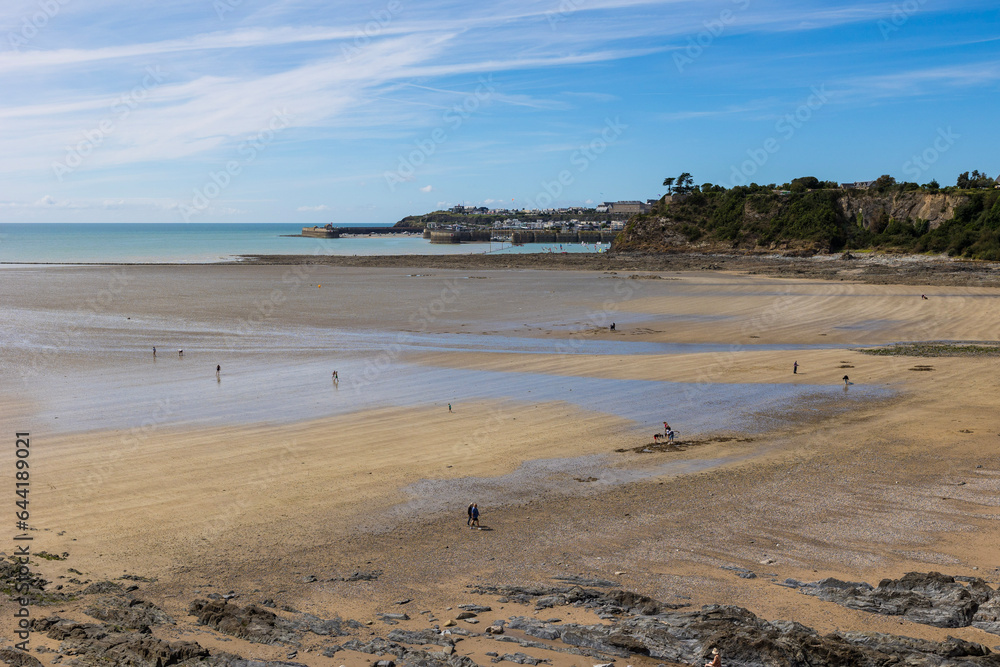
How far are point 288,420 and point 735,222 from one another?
101013 mm

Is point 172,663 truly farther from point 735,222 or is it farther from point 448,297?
point 735,222

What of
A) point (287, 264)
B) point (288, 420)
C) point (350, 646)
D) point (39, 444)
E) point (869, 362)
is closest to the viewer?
point (350, 646)

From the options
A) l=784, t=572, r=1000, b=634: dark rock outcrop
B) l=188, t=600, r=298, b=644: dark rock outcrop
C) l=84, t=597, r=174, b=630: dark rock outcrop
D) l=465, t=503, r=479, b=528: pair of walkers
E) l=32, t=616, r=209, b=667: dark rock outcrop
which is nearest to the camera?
l=32, t=616, r=209, b=667: dark rock outcrop

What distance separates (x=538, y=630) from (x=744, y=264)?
86622mm

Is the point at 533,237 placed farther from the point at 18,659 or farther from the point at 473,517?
the point at 18,659

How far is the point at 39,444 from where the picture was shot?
20.0 metres

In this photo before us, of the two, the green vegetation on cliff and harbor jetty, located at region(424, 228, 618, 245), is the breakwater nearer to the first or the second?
harbor jetty, located at region(424, 228, 618, 245)

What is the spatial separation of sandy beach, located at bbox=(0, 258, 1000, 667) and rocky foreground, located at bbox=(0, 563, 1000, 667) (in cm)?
21

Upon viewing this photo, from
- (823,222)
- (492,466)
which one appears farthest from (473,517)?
(823,222)

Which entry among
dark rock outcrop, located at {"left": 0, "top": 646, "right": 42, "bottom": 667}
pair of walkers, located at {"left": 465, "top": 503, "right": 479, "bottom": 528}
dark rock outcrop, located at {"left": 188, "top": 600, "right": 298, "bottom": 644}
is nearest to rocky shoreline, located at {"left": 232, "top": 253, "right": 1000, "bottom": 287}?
pair of walkers, located at {"left": 465, "top": 503, "right": 479, "bottom": 528}

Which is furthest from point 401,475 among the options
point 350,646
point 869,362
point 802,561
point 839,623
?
point 869,362

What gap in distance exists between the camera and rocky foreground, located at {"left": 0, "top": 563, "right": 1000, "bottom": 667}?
9508mm

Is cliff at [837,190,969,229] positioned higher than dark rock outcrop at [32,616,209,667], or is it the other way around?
cliff at [837,190,969,229]

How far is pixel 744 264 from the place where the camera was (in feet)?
298
